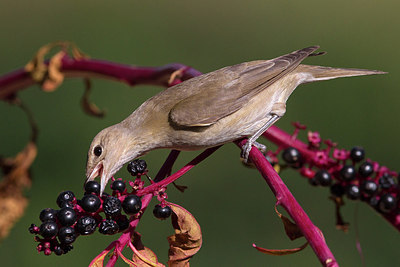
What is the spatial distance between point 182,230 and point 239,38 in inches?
220

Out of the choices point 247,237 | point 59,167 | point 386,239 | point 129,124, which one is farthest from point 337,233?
point 129,124

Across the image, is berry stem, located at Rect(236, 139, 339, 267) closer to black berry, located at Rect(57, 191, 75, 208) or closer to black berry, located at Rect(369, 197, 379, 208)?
black berry, located at Rect(57, 191, 75, 208)

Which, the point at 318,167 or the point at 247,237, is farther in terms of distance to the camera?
the point at 247,237

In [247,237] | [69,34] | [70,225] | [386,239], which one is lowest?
[386,239]

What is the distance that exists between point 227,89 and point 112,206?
116cm

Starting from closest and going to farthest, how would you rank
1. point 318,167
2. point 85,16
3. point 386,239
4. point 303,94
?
point 318,167 < point 386,239 < point 303,94 < point 85,16

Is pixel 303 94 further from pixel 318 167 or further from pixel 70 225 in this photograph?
pixel 70 225

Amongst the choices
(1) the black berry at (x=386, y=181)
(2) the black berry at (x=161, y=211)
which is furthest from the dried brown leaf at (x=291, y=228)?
(1) the black berry at (x=386, y=181)

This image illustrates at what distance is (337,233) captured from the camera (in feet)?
17.4

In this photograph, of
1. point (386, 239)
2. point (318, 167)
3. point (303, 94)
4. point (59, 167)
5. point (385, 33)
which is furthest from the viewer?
point (385, 33)

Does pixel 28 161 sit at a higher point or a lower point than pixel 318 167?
higher

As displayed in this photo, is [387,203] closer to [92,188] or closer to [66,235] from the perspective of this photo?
[92,188]

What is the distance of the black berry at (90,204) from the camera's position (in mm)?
1886

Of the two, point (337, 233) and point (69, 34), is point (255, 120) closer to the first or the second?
point (337, 233)
